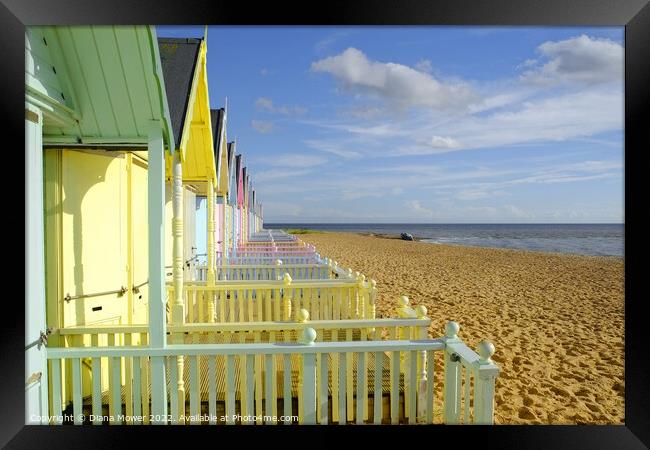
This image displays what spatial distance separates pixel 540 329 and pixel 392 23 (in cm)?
785

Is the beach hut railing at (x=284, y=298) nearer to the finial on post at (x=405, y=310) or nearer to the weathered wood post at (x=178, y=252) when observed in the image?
the finial on post at (x=405, y=310)

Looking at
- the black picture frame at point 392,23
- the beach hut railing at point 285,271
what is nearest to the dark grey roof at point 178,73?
the black picture frame at point 392,23

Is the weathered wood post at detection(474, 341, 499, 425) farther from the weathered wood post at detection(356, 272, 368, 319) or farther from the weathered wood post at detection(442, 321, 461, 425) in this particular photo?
the weathered wood post at detection(356, 272, 368, 319)

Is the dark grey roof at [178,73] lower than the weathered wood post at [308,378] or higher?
higher

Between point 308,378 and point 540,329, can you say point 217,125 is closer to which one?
point 308,378

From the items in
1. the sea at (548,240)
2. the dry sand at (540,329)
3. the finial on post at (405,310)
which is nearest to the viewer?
the finial on post at (405,310)

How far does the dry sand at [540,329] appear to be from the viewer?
474 cm

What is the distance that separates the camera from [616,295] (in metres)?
12.7

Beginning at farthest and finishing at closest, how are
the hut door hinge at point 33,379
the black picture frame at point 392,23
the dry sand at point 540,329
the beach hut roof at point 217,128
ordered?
the beach hut roof at point 217,128, the dry sand at point 540,329, the hut door hinge at point 33,379, the black picture frame at point 392,23

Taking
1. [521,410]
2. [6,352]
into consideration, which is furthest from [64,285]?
[521,410]

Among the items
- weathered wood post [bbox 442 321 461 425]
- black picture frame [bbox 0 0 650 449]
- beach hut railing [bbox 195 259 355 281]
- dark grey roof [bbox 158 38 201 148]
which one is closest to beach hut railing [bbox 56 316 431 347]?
weathered wood post [bbox 442 321 461 425]

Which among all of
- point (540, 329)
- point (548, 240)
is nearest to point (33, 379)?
point (540, 329)

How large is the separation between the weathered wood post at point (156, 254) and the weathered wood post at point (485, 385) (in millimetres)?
2153

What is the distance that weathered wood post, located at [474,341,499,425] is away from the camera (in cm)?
247
